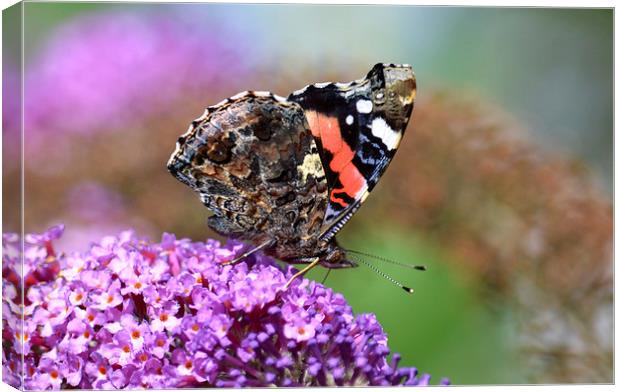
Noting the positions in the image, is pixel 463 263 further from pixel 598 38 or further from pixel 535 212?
Result: pixel 598 38

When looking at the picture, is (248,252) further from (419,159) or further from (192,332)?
(419,159)

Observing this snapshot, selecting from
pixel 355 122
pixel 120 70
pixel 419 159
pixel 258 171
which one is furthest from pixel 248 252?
pixel 120 70

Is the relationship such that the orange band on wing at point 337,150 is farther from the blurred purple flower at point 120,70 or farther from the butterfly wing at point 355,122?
the blurred purple flower at point 120,70

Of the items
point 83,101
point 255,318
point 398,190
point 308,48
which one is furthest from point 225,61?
point 255,318

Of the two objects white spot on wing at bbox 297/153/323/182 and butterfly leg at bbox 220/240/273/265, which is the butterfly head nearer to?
white spot on wing at bbox 297/153/323/182

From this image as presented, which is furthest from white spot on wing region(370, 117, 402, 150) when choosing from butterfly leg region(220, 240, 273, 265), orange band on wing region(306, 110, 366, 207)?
butterfly leg region(220, 240, 273, 265)

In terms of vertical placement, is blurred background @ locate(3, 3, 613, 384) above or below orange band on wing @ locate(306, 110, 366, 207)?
above

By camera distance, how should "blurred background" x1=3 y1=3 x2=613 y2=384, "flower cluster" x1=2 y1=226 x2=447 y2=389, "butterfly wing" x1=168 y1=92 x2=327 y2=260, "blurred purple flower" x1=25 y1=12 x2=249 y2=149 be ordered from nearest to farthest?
"flower cluster" x1=2 y1=226 x2=447 y2=389 < "butterfly wing" x1=168 y1=92 x2=327 y2=260 < "blurred background" x1=3 y1=3 x2=613 y2=384 < "blurred purple flower" x1=25 y1=12 x2=249 y2=149
